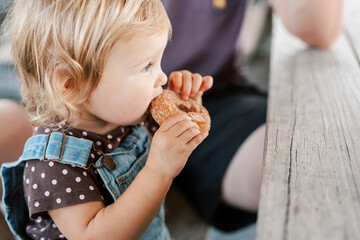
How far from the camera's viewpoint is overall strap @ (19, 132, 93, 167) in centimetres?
71

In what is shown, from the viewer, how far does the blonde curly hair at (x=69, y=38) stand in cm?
66

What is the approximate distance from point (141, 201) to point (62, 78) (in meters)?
0.30

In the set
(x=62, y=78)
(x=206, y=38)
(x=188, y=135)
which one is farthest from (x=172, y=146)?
(x=206, y=38)

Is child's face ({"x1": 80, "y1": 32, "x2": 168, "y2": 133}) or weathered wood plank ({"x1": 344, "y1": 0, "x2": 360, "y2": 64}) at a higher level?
child's face ({"x1": 80, "y1": 32, "x2": 168, "y2": 133})

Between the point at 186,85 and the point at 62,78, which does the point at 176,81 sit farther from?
the point at 62,78

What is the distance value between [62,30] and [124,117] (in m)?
0.22

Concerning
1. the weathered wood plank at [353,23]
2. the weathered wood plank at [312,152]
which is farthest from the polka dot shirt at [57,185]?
the weathered wood plank at [353,23]

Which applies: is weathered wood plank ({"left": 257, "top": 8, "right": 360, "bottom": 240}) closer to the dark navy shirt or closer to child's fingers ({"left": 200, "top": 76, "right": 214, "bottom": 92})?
child's fingers ({"left": 200, "top": 76, "right": 214, "bottom": 92})

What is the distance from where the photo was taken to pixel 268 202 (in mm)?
540

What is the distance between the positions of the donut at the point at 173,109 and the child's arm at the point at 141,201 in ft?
0.16

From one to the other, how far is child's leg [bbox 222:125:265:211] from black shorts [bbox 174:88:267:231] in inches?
1.0

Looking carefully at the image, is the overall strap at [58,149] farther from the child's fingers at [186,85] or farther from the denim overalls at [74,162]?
the child's fingers at [186,85]

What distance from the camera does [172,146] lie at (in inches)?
27.4

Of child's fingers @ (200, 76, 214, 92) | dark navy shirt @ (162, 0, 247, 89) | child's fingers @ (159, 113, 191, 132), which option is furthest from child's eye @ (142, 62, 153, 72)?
dark navy shirt @ (162, 0, 247, 89)
